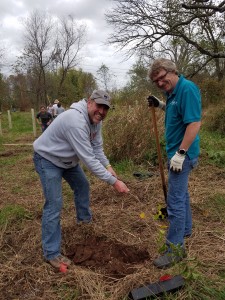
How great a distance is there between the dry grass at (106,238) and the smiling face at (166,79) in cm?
152

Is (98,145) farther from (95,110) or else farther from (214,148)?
(214,148)

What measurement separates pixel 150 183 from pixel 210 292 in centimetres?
288

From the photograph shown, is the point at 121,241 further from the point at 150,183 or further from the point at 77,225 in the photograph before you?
the point at 150,183

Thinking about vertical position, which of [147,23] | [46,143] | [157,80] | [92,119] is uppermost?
[147,23]

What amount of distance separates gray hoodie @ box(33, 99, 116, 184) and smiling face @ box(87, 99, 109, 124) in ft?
0.13

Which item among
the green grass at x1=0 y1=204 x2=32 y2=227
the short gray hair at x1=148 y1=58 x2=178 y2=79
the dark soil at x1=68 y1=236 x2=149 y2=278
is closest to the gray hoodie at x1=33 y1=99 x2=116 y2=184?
the short gray hair at x1=148 y1=58 x2=178 y2=79

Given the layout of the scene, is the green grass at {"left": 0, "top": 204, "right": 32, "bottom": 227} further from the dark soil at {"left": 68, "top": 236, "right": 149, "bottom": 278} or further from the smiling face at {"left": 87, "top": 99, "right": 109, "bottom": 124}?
the smiling face at {"left": 87, "top": 99, "right": 109, "bottom": 124}

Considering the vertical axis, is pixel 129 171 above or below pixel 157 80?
below

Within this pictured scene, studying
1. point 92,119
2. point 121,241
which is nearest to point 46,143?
point 92,119

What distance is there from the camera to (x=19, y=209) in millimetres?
4281

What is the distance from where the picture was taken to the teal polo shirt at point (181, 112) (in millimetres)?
2621

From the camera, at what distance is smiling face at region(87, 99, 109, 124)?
9.13 feet

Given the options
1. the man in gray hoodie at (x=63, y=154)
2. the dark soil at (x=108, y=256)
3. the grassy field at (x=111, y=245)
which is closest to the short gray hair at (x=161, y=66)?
the man in gray hoodie at (x=63, y=154)

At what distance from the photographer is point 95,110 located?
279 centimetres
